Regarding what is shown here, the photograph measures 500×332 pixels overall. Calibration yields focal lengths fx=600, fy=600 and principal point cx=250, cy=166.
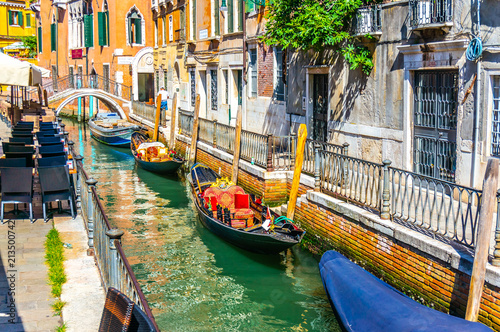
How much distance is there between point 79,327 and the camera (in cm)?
510

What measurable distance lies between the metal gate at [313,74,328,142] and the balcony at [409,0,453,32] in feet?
12.3

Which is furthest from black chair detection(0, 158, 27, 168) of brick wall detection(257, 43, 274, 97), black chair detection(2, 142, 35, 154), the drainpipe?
brick wall detection(257, 43, 274, 97)

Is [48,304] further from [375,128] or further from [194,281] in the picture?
[375,128]

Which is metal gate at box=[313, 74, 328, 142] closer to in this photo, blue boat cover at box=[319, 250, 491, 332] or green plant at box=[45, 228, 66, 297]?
blue boat cover at box=[319, 250, 491, 332]

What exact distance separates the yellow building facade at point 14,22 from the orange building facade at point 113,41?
38.8 ft

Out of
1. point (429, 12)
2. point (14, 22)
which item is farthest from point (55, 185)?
point (14, 22)

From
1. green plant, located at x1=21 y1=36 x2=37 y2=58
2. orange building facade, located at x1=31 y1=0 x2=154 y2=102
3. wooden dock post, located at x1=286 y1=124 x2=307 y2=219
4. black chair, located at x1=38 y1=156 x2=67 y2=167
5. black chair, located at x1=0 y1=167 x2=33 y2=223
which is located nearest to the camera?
black chair, located at x1=0 y1=167 x2=33 y2=223

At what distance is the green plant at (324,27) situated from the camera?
11.3m

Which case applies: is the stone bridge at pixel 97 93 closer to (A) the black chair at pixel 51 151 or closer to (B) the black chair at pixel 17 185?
(A) the black chair at pixel 51 151

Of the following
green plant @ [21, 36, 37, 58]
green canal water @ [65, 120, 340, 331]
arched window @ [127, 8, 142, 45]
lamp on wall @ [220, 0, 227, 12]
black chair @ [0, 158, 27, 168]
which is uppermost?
green plant @ [21, 36, 37, 58]

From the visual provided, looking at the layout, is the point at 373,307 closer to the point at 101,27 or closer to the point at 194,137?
the point at 194,137

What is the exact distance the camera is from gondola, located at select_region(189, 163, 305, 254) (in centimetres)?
950

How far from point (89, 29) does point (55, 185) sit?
92.2 ft

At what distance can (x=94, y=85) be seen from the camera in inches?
1228
